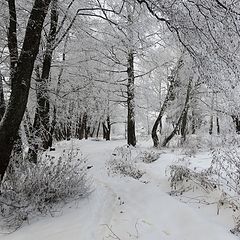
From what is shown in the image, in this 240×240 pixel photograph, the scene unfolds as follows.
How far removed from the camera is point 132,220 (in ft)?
16.5

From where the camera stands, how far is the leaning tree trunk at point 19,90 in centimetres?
551

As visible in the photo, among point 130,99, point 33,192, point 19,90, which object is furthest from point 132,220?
point 130,99

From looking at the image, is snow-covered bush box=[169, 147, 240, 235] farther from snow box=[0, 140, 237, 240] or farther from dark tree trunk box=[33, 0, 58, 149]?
dark tree trunk box=[33, 0, 58, 149]

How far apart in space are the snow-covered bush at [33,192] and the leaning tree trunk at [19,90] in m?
0.36

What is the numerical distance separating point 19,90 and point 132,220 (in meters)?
2.83

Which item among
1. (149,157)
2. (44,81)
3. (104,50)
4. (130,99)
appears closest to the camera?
(44,81)

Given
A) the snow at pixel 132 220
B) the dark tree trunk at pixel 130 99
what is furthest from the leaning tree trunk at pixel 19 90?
the dark tree trunk at pixel 130 99

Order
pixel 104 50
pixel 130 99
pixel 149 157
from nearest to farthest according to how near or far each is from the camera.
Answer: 1. pixel 149 157
2. pixel 104 50
3. pixel 130 99

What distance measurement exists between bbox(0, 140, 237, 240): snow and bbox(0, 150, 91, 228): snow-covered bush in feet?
0.66

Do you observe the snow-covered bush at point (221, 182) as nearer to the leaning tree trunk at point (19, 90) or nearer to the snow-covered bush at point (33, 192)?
the snow-covered bush at point (33, 192)

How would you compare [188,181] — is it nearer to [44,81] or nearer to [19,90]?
[19,90]

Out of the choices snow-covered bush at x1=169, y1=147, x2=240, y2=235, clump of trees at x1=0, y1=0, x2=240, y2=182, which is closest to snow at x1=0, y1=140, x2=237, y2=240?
snow-covered bush at x1=169, y1=147, x2=240, y2=235

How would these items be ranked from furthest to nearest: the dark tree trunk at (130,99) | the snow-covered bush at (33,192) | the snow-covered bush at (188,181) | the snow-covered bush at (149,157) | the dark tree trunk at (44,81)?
1. the dark tree trunk at (130,99)
2. the snow-covered bush at (149,157)
3. the dark tree trunk at (44,81)
4. the snow-covered bush at (188,181)
5. the snow-covered bush at (33,192)

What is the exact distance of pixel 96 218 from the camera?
504cm
